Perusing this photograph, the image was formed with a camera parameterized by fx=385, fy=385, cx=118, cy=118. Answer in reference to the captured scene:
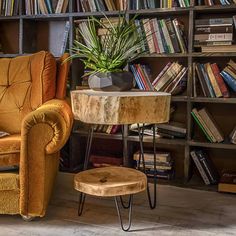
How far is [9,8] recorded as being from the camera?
3232 mm

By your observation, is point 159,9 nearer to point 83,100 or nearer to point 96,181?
point 83,100

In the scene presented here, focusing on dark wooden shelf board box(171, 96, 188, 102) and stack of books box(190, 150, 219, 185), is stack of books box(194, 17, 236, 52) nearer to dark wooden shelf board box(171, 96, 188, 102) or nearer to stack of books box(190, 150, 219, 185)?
dark wooden shelf board box(171, 96, 188, 102)

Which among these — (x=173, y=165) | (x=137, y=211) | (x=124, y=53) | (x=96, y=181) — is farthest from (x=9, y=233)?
(x=173, y=165)

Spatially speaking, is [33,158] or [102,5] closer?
[33,158]

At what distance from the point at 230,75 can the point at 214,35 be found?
30 cm

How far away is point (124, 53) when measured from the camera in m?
2.26

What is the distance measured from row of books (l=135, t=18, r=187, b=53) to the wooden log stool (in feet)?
3.33

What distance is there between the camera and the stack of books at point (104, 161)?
312 cm

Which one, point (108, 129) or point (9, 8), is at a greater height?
point (9, 8)

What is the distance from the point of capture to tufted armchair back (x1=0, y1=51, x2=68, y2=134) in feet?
8.41

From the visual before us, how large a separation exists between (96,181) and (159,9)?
139 centimetres

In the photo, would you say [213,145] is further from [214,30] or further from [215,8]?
[215,8]

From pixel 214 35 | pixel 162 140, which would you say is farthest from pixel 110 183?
pixel 214 35

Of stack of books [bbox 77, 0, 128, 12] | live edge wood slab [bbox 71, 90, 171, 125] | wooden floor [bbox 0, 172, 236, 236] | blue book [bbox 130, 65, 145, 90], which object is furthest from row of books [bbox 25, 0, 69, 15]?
wooden floor [bbox 0, 172, 236, 236]
